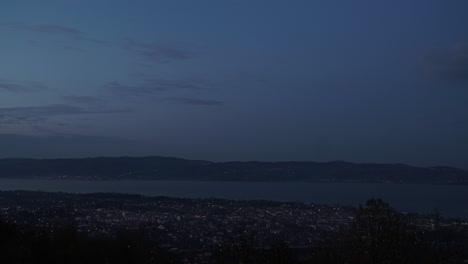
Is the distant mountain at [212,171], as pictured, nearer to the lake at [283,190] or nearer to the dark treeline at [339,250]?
the lake at [283,190]

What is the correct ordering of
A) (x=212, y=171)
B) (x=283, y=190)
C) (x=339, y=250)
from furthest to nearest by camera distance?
(x=212, y=171), (x=283, y=190), (x=339, y=250)

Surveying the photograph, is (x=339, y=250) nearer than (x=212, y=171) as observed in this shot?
Yes

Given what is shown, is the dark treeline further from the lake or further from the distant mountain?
the distant mountain

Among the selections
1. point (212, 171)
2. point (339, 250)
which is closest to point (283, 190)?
point (212, 171)

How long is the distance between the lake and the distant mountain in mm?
1380

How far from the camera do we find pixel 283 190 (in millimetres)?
93875

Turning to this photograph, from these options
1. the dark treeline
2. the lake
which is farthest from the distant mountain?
the dark treeline

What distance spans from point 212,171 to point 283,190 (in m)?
15.4

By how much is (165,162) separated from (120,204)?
177 feet

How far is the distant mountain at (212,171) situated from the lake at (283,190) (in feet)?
4.53

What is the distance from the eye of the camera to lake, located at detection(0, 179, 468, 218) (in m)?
75.8

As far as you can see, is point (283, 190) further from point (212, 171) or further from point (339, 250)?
point (339, 250)

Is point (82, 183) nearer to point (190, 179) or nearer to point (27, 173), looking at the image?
point (27, 173)

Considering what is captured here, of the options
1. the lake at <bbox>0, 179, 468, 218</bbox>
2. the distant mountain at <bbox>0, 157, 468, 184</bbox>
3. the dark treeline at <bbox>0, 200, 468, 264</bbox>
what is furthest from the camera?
the distant mountain at <bbox>0, 157, 468, 184</bbox>
